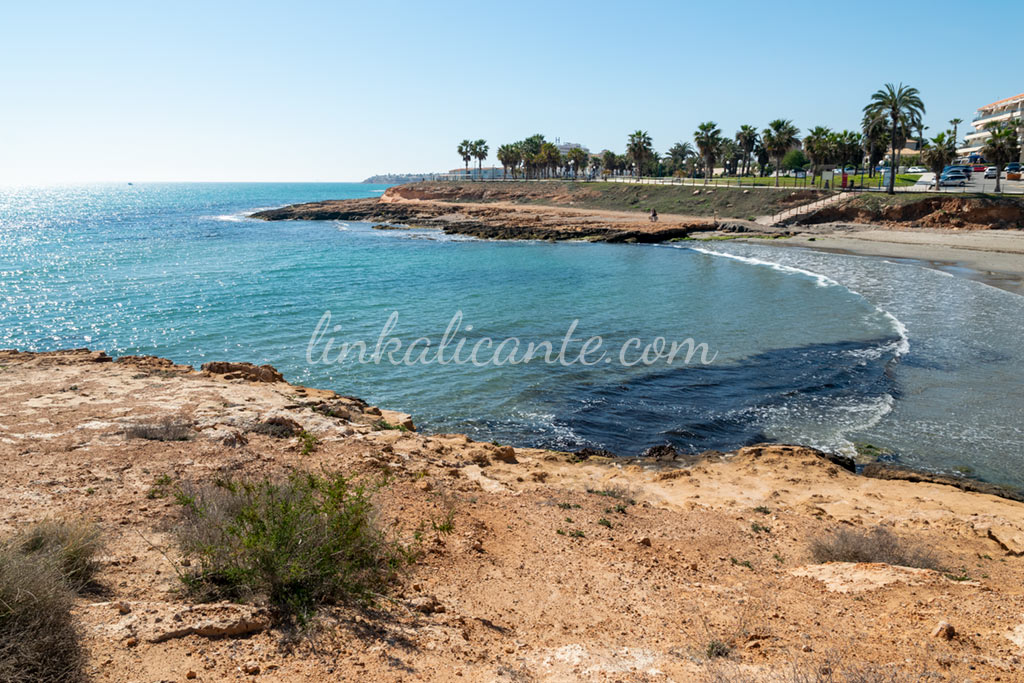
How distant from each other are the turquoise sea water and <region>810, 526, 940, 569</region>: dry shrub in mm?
6515

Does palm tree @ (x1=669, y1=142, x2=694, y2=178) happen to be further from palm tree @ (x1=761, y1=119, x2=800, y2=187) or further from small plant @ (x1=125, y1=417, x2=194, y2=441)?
small plant @ (x1=125, y1=417, x2=194, y2=441)

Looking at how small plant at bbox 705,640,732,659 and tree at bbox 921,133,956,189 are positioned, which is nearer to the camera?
small plant at bbox 705,640,732,659

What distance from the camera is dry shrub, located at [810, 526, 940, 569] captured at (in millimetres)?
8562

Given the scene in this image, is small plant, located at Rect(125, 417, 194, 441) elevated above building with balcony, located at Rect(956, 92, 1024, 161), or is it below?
below

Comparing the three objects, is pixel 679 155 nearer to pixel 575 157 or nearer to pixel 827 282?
pixel 575 157

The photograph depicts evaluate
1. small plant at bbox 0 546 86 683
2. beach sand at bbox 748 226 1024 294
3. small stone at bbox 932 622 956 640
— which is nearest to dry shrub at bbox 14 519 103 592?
small plant at bbox 0 546 86 683

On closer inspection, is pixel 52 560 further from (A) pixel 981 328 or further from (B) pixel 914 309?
(B) pixel 914 309

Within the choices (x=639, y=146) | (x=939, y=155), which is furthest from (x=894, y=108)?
(x=639, y=146)

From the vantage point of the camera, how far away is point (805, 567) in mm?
8492

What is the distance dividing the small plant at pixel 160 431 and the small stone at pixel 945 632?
1172cm

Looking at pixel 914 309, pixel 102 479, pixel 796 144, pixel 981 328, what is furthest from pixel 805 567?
pixel 796 144

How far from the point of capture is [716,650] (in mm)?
6203

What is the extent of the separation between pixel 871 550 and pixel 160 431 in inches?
475

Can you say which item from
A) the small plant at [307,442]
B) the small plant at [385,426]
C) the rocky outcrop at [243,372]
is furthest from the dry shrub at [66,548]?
the rocky outcrop at [243,372]
